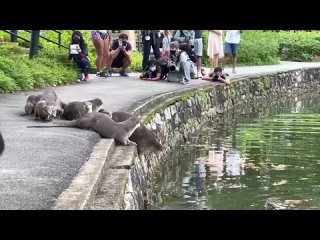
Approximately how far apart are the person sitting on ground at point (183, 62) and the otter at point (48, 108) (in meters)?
6.33

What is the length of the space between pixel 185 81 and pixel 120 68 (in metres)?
2.14

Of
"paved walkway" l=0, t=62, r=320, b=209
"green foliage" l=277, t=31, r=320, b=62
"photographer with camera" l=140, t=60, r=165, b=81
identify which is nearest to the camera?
"paved walkway" l=0, t=62, r=320, b=209

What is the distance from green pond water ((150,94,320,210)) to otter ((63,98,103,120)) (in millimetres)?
1310

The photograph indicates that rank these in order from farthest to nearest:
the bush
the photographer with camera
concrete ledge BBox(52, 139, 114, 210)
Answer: the bush → the photographer with camera → concrete ledge BBox(52, 139, 114, 210)

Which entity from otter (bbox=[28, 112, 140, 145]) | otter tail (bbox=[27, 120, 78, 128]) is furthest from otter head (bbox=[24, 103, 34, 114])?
otter (bbox=[28, 112, 140, 145])

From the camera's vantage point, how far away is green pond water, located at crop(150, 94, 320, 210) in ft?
24.3

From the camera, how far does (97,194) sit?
4.76 metres

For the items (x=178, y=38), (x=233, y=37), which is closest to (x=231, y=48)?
(x=233, y=37)

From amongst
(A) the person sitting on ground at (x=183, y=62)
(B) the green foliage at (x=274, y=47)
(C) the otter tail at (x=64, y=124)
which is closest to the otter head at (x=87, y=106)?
(C) the otter tail at (x=64, y=124)

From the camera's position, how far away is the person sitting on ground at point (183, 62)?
14508 millimetres

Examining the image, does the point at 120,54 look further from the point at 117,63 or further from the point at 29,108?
A: the point at 29,108

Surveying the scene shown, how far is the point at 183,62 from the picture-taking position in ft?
47.7

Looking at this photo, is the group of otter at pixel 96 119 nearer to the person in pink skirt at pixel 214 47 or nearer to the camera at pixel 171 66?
the camera at pixel 171 66

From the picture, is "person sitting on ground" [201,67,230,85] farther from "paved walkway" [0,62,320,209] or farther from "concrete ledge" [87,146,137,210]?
"concrete ledge" [87,146,137,210]
